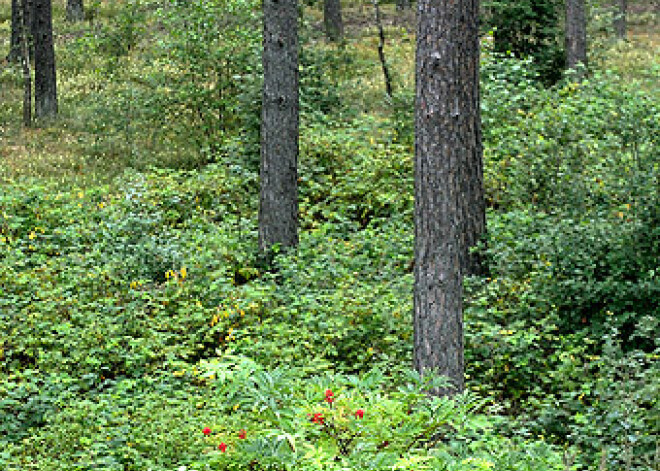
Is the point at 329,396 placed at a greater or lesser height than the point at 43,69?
lesser

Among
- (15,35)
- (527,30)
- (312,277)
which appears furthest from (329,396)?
(15,35)

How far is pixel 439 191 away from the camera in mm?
6656

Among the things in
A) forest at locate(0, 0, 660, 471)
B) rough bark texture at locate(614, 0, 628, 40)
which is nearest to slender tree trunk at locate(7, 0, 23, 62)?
forest at locate(0, 0, 660, 471)

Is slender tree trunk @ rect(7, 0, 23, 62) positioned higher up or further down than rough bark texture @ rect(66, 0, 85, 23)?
further down

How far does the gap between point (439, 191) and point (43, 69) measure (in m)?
14.9

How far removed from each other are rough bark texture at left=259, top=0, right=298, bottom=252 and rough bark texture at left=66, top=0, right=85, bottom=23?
22.9 m

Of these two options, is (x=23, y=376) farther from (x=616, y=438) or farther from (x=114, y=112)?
(x=114, y=112)

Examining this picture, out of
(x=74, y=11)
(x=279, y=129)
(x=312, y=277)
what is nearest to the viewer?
(x=312, y=277)

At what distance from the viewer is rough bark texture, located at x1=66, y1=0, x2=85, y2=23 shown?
31.3 m

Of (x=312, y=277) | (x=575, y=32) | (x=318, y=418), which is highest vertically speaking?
(x=575, y=32)

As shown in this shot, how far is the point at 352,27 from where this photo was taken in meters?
32.6

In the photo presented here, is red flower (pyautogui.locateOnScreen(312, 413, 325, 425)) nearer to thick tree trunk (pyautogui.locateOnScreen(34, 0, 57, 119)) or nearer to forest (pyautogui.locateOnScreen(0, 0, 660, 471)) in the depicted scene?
forest (pyautogui.locateOnScreen(0, 0, 660, 471))

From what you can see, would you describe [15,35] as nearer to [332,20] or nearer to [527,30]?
[332,20]

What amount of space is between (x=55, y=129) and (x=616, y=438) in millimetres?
14657
